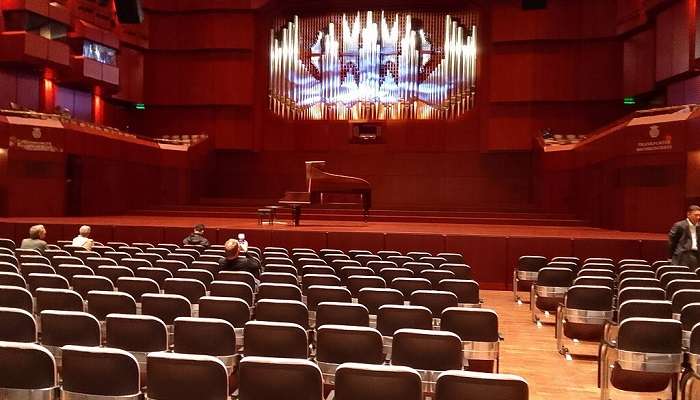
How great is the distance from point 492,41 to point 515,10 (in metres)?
0.95

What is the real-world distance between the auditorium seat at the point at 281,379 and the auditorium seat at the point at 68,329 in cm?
119

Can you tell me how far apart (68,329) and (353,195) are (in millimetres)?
12856

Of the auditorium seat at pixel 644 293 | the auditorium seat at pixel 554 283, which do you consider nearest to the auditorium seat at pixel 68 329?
the auditorium seat at pixel 644 293

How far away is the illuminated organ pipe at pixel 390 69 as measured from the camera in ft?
57.6

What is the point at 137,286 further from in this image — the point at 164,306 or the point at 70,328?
the point at 70,328

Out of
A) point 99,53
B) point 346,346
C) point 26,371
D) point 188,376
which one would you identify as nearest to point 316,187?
point 346,346

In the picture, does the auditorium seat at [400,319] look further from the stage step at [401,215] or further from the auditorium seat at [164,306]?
the stage step at [401,215]

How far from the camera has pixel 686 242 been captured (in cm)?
695

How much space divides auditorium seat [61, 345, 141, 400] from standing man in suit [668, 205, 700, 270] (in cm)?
604

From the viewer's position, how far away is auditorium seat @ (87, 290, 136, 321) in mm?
4098

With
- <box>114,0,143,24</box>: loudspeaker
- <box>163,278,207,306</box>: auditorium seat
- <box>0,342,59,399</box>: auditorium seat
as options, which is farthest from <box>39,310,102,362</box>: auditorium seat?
<box>114,0,143,24</box>: loudspeaker

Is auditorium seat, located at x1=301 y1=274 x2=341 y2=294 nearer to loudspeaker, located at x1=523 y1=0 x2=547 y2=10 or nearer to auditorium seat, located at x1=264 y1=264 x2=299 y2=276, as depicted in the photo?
auditorium seat, located at x1=264 y1=264 x2=299 y2=276

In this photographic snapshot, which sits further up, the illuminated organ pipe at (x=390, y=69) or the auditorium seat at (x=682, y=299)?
the illuminated organ pipe at (x=390, y=69)

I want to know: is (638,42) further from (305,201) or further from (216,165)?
(216,165)
